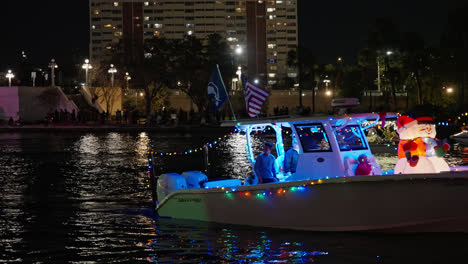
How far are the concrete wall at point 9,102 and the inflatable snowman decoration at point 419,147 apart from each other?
6655 cm

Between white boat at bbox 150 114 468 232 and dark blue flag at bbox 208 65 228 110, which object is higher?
dark blue flag at bbox 208 65 228 110

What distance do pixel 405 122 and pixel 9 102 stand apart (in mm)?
67223

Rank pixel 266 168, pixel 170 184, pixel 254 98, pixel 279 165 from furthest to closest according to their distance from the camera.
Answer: pixel 170 184
pixel 279 165
pixel 266 168
pixel 254 98

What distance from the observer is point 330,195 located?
1245 cm

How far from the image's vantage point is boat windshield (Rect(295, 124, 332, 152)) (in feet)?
44.9

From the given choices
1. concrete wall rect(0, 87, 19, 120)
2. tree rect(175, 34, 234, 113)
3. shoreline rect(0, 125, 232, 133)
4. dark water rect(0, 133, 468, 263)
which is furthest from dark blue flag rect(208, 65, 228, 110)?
concrete wall rect(0, 87, 19, 120)

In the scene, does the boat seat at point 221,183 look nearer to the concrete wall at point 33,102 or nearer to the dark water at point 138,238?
the dark water at point 138,238

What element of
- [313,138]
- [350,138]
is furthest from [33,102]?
[350,138]

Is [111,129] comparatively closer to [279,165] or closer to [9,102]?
[9,102]

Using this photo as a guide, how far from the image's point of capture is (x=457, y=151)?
32.3m

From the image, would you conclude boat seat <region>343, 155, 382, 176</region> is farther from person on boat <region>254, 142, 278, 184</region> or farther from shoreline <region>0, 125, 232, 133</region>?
shoreline <region>0, 125, 232, 133</region>

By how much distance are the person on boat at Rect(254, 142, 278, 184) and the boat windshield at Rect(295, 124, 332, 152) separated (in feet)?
2.45

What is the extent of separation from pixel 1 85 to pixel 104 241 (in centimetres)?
7001

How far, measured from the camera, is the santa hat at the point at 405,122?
1287cm
